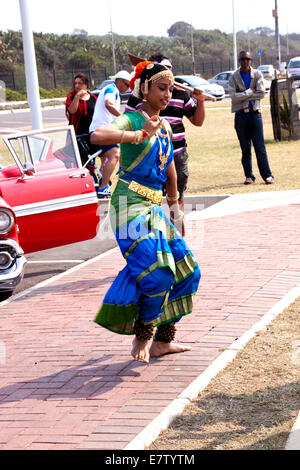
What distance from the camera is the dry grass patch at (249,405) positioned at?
13.4 feet

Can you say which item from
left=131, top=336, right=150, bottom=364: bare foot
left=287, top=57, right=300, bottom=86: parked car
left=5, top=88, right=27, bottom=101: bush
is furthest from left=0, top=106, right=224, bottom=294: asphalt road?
left=5, top=88, right=27, bottom=101: bush

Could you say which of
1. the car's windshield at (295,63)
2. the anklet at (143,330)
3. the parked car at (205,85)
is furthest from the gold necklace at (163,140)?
the car's windshield at (295,63)

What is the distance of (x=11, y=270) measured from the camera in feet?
22.4

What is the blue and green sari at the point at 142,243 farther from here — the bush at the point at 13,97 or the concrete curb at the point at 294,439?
the bush at the point at 13,97

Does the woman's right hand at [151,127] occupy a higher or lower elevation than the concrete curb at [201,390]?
higher

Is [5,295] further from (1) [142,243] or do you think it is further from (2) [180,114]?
(1) [142,243]

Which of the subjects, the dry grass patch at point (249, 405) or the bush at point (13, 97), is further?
the bush at point (13, 97)

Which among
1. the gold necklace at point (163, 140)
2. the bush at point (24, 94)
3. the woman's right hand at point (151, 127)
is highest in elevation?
the woman's right hand at point (151, 127)

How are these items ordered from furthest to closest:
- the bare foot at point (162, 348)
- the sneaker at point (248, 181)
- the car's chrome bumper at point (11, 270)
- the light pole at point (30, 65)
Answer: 1. the sneaker at point (248, 181)
2. the light pole at point (30, 65)
3. the car's chrome bumper at point (11, 270)
4. the bare foot at point (162, 348)

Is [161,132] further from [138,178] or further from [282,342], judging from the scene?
[282,342]

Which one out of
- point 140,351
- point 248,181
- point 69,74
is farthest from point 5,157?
point 69,74

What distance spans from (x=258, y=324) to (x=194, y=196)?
6.70m

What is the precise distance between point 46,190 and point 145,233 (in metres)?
2.77

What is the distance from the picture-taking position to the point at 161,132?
17.4ft
